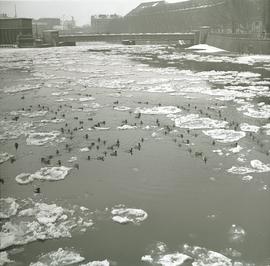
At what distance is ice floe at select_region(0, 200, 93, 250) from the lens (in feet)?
21.5

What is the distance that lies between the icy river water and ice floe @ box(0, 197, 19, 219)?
2 cm

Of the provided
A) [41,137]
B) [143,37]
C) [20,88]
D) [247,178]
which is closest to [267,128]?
[247,178]

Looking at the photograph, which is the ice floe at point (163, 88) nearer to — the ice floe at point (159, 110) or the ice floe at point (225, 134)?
the ice floe at point (159, 110)

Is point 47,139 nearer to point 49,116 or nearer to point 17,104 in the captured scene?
point 49,116

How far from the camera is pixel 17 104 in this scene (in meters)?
17.5

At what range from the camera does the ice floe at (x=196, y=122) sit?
42.6ft

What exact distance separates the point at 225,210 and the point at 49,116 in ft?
30.4

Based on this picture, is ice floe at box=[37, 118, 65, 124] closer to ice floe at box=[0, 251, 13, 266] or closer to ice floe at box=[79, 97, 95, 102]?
ice floe at box=[79, 97, 95, 102]

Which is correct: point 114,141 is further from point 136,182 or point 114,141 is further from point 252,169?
point 252,169

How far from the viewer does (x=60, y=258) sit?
6.01 m

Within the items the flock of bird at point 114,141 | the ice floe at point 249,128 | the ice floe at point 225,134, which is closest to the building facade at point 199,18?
the flock of bird at point 114,141

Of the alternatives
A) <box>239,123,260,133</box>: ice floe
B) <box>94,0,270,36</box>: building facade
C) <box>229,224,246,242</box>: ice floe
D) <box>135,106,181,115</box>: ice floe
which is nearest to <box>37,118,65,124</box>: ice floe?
<box>135,106,181,115</box>: ice floe

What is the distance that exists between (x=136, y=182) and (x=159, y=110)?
23.7ft

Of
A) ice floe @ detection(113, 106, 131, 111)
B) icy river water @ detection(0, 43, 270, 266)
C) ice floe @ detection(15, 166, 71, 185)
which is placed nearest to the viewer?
icy river water @ detection(0, 43, 270, 266)
